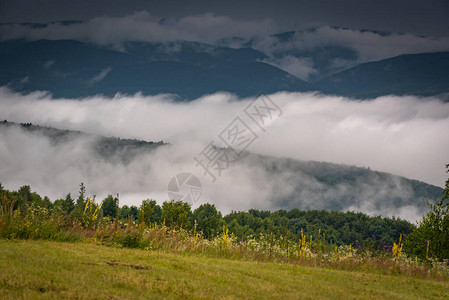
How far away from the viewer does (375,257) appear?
622 inches

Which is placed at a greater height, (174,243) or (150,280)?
(174,243)

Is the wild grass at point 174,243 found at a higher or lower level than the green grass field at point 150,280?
higher

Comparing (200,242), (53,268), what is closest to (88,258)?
(53,268)

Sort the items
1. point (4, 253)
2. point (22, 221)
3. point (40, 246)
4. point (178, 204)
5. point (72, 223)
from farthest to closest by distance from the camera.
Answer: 1. point (178, 204)
2. point (72, 223)
3. point (22, 221)
4. point (40, 246)
5. point (4, 253)

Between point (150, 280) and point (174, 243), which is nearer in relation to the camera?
point (150, 280)

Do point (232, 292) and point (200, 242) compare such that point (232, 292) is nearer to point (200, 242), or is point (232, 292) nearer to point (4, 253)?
point (4, 253)

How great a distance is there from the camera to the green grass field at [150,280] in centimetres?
682

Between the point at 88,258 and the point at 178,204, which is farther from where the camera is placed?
the point at 178,204

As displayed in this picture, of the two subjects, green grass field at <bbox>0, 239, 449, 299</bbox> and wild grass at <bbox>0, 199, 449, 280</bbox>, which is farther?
wild grass at <bbox>0, 199, 449, 280</bbox>

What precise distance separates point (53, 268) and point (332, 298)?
547cm

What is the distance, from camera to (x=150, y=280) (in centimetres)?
789

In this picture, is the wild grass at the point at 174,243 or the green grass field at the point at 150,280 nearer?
the green grass field at the point at 150,280

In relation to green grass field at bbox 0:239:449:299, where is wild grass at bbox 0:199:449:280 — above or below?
above

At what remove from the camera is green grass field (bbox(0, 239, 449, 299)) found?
6.82m
